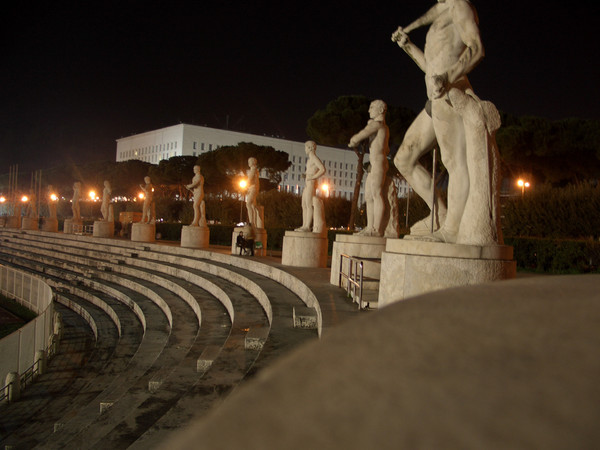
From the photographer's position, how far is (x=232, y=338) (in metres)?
5.17

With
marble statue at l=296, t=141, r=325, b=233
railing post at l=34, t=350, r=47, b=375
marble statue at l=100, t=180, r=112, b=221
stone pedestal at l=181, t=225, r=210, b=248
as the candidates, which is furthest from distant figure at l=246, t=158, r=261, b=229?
marble statue at l=100, t=180, r=112, b=221

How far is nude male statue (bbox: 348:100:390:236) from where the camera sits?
7.82 metres

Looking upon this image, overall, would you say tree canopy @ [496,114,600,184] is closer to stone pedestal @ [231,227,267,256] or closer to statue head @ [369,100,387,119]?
stone pedestal @ [231,227,267,256]

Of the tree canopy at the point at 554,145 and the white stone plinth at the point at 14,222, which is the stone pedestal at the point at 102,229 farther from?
the tree canopy at the point at 554,145

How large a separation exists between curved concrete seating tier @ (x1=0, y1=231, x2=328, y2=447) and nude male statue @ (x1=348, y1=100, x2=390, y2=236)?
5.64ft

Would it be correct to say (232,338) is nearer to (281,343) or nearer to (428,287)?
(281,343)

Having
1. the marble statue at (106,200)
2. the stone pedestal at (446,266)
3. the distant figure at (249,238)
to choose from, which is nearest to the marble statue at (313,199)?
the distant figure at (249,238)

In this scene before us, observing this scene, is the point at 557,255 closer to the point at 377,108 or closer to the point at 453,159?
the point at 377,108

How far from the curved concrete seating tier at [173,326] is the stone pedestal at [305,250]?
80 cm

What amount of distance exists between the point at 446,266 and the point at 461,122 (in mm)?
1449

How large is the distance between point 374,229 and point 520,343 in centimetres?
746

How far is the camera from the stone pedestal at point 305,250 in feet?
35.0

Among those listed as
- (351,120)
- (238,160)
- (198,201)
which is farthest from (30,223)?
(351,120)

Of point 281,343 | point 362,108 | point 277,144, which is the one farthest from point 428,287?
point 277,144
